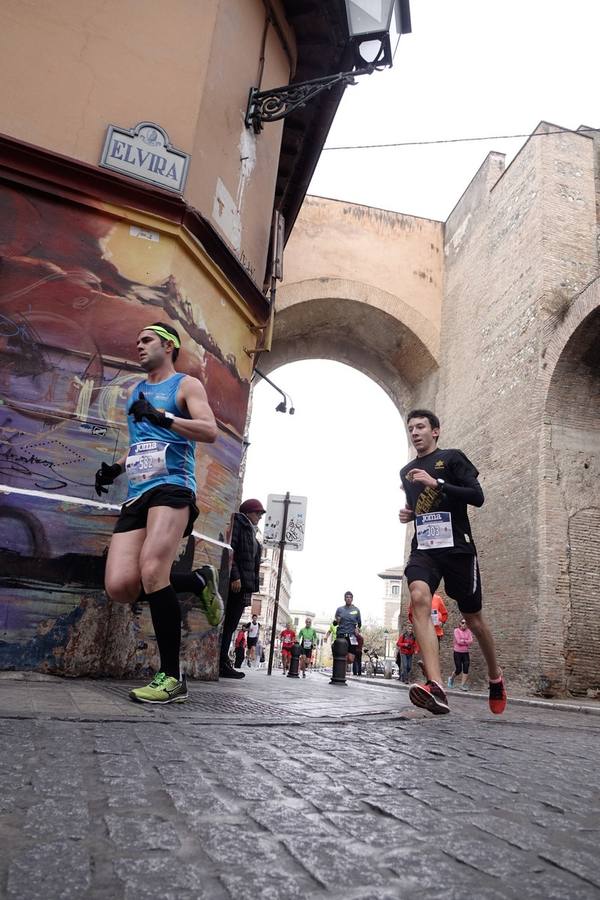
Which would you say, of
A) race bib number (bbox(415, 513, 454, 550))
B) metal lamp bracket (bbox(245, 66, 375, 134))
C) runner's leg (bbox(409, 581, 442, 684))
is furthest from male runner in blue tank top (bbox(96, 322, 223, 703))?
metal lamp bracket (bbox(245, 66, 375, 134))

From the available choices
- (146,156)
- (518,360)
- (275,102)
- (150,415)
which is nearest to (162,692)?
(150,415)

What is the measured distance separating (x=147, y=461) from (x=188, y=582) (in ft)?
2.48

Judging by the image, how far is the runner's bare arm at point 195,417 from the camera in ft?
11.5

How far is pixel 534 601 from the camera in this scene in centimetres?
1120

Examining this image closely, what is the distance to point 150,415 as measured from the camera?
3.38 meters

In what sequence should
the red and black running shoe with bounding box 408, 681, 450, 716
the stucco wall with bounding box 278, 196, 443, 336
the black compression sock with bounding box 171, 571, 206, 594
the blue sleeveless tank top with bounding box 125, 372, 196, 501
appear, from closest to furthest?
the blue sleeveless tank top with bounding box 125, 372, 196, 501 < the black compression sock with bounding box 171, 571, 206, 594 < the red and black running shoe with bounding box 408, 681, 450, 716 < the stucco wall with bounding box 278, 196, 443, 336

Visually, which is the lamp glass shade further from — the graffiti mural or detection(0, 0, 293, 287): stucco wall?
the graffiti mural

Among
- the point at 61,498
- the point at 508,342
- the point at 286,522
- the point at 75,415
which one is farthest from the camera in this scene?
the point at 508,342

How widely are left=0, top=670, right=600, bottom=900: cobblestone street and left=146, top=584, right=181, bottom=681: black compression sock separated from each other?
2.29 ft

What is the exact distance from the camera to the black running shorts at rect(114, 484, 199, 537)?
3.52m

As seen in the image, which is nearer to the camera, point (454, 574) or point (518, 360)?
point (454, 574)

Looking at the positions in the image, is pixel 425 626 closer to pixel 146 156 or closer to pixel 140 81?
pixel 146 156

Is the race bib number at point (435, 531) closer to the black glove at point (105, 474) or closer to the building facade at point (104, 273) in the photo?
the building facade at point (104, 273)

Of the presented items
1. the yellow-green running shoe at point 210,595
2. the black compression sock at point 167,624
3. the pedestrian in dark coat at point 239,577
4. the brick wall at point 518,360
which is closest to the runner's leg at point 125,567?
the black compression sock at point 167,624
